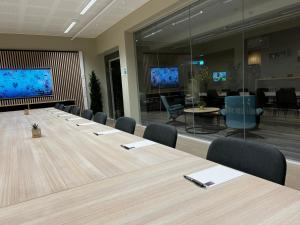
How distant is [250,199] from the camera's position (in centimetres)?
98

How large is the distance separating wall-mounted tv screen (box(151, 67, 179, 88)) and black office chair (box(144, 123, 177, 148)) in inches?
125

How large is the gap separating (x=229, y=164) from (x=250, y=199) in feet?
1.73

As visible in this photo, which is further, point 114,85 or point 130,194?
point 114,85

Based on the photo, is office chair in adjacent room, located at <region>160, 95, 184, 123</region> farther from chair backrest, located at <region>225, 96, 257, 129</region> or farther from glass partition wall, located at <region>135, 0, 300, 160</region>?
chair backrest, located at <region>225, 96, 257, 129</region>

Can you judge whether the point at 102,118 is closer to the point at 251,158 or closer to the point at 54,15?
the point at 251,158

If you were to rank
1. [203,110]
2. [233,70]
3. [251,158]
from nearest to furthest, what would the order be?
[251,158] < [233,70] < [203,110]

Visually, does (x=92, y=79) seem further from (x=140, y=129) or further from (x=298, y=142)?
(x=298, y=142)

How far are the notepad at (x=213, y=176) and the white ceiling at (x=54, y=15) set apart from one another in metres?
4.94

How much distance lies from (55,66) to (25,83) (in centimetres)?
115

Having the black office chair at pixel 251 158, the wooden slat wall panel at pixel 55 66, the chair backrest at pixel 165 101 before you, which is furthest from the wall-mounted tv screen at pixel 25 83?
the black office chair at pixel 251 158

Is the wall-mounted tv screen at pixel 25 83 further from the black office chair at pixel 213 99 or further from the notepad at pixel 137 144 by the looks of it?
the notepad at pixel 137 144

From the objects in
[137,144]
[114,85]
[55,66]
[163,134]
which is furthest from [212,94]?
[55,66]

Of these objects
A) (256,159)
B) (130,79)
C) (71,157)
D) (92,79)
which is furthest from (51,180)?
(92,79)

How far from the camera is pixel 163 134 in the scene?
7.21 feet
